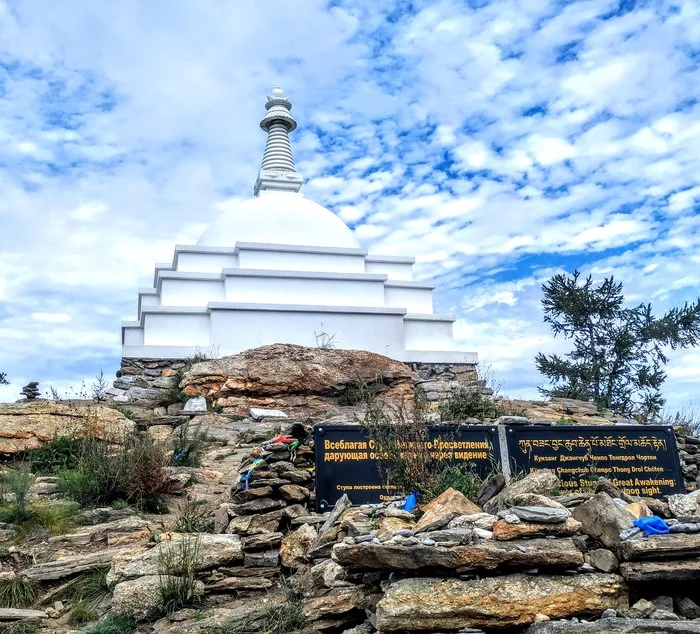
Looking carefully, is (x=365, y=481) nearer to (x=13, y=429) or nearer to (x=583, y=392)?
(x=13, y=429)

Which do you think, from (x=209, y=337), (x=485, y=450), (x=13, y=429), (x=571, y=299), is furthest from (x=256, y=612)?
(x=571, y=299)

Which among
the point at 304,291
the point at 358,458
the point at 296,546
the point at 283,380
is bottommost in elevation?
the point at 296,546

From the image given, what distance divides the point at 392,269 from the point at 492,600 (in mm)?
17570

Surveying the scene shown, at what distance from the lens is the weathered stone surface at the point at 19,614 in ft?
16.7

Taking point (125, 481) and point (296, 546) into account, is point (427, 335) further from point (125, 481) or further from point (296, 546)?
point (296, 546)

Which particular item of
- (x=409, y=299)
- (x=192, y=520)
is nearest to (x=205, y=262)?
(x=409, y=299)

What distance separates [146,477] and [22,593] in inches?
76.8

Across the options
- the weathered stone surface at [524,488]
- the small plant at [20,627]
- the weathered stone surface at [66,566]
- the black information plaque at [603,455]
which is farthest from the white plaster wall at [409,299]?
the small plant at [20,627]

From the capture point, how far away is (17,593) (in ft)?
18.0

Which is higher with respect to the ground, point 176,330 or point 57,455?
point 176,330

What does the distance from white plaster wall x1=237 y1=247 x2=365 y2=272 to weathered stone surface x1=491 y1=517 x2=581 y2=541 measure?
1529 centimetres

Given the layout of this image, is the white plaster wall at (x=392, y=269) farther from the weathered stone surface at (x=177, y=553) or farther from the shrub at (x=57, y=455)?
the weathered stone surface at (x=177, y=553)

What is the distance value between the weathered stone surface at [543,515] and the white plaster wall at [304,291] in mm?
14065

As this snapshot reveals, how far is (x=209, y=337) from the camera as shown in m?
17.2
